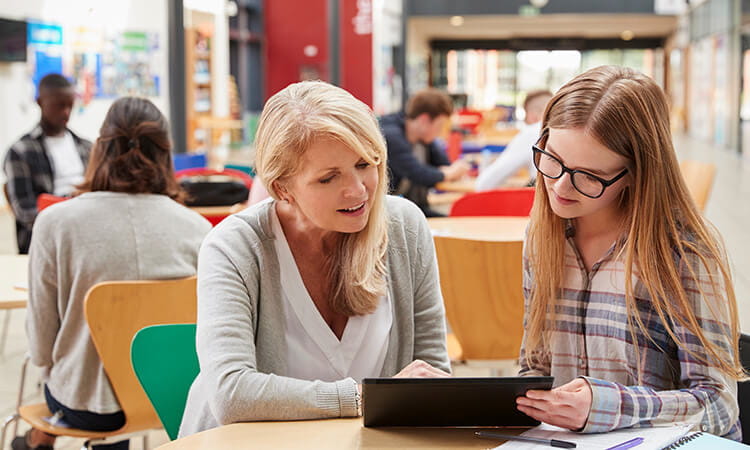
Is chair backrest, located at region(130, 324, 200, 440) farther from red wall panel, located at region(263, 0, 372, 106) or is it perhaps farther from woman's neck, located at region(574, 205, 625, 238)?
red wall panel, located at region(263, 0, 372, 106)

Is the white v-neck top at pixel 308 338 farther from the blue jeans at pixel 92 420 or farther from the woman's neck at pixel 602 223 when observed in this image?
the blue jeans at pixel 92 420

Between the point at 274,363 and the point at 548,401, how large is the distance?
0.61 meters

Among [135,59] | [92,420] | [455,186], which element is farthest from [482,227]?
[135,59]

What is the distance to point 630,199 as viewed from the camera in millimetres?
1675

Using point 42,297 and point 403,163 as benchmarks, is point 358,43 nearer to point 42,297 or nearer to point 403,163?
point 403,163

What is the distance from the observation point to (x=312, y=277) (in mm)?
1909

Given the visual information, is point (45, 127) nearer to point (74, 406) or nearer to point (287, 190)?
point (74, 406)

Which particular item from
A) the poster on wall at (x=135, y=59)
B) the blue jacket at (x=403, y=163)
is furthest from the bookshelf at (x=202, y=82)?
the blue jacket at (x=403, y=163)

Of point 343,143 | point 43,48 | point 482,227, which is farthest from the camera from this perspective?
point 43,48

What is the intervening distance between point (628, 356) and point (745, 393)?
0.29 metres

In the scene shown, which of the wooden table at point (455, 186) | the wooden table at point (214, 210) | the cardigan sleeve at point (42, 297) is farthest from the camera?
the wooden table at point (455, 186)

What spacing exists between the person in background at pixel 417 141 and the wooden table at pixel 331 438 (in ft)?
14.7

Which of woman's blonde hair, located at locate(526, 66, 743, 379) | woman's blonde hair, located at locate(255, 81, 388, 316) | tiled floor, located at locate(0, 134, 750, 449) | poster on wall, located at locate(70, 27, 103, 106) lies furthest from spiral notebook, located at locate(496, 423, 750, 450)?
poster on wall, located at locate(70, 27, 103, 106)

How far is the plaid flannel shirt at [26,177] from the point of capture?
4.90 meters
